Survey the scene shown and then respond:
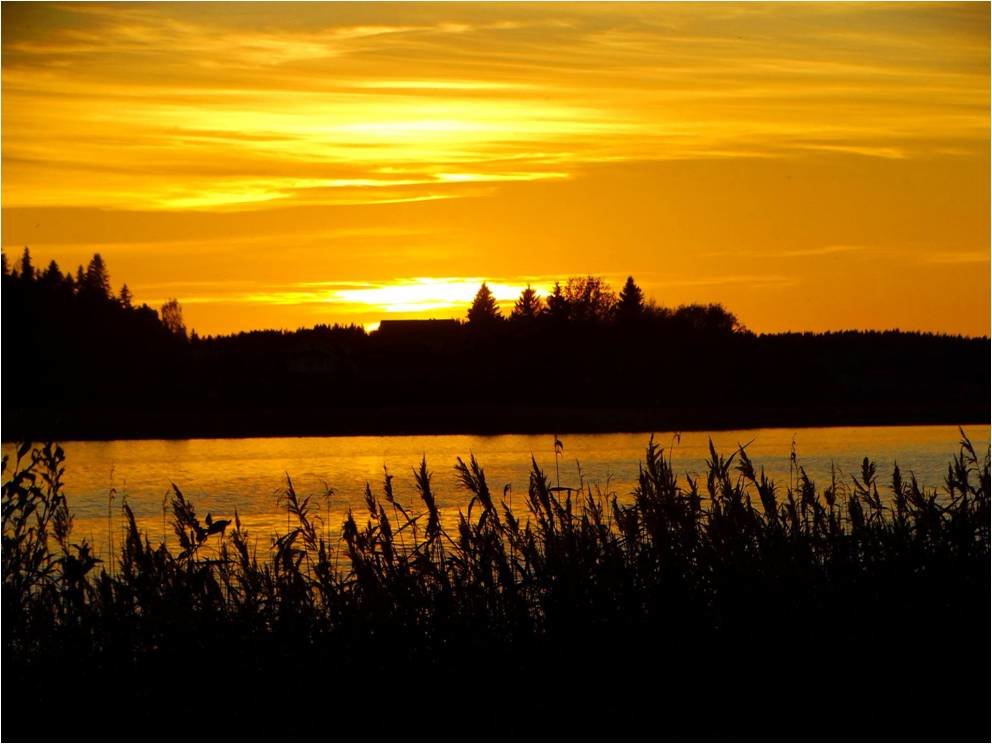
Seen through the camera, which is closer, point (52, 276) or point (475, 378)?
point (475, 378)

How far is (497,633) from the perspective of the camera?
9.73 metres

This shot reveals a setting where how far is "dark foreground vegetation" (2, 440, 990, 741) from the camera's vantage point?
9086mm

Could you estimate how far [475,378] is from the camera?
281 ft

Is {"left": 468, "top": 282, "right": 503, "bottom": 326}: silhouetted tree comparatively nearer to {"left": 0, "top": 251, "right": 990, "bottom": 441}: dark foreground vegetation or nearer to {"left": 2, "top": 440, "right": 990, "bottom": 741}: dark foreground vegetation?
{"left": 0, "top": 251, "right": 990, "bottom": 441}: dark foreground vegetation

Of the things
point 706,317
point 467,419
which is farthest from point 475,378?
point 706,317

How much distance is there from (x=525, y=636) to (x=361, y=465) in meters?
40.3

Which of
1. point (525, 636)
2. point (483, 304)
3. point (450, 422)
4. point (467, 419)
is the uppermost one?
point (483, 304)

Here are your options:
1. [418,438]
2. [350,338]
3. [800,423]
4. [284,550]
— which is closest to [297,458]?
[418,438]

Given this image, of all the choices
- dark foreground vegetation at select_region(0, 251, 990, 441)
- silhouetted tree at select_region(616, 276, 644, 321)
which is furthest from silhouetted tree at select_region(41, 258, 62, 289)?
silhouetted tree at select_region(616, 276, 644, 321)

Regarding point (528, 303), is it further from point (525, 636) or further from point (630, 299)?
point (525, 636)

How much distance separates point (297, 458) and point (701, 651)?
46600 millimetres

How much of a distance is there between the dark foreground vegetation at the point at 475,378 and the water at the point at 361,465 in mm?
5053

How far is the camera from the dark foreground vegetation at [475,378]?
7800 centimetres

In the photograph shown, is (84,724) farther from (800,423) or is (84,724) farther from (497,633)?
(800,423)
